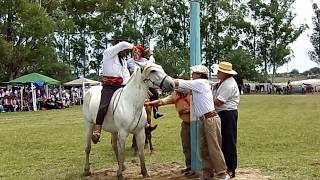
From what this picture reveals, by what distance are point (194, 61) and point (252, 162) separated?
290cm

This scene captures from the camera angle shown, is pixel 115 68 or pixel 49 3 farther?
pixel 49 3

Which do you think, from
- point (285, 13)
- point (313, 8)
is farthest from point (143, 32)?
point (313, 8)

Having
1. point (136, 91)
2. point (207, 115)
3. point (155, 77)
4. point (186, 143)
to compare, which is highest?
point (155, 77)

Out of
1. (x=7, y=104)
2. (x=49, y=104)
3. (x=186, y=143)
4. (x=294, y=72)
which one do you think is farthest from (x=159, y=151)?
(x=294, y=72)

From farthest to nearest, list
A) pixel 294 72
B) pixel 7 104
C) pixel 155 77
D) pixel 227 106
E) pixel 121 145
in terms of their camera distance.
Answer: pixel 294 72
pixel 7 104
pixel 121 145
pixel 227 106
pixel 155 77

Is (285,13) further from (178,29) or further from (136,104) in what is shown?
(136,104)

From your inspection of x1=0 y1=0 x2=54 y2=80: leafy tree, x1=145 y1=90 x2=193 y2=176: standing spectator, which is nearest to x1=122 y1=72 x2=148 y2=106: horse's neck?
x1=145 y1=90 x2=193 y2=176: standing spectator

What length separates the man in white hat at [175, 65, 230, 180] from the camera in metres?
8.36

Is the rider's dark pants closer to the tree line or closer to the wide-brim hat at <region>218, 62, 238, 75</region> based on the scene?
the wide-brim hat at <region>218, 62, 238, 75</region>

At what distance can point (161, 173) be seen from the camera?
32.1 ft

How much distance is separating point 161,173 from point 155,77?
2172mm

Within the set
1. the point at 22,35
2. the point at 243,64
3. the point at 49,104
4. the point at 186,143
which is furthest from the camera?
the point at 243,64

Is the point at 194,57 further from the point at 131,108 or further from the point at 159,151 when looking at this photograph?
the point at 159,151

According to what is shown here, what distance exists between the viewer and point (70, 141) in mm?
16094
